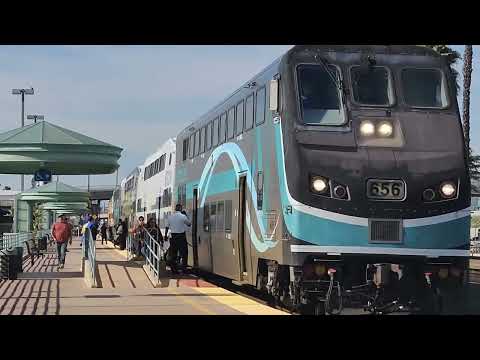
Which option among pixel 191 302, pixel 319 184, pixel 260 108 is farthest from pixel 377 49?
pixel 191 302

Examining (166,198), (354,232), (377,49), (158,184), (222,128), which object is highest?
(377,49)

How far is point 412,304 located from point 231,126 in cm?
644

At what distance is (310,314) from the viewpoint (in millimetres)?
13414

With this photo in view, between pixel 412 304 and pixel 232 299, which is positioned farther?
pixel 232 299

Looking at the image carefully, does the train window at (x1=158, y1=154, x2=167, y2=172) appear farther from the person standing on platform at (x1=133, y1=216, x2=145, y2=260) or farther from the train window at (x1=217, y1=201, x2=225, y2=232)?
the train window at (x1=217, y1=201, x2=225, y2=232)

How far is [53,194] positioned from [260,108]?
19.4 meters

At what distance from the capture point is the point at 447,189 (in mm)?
12898

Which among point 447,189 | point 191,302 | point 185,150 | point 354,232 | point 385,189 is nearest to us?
point 354,232

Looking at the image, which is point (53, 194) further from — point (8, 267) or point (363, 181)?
point (363, 181)

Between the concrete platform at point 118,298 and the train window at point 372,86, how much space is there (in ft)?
11.8
